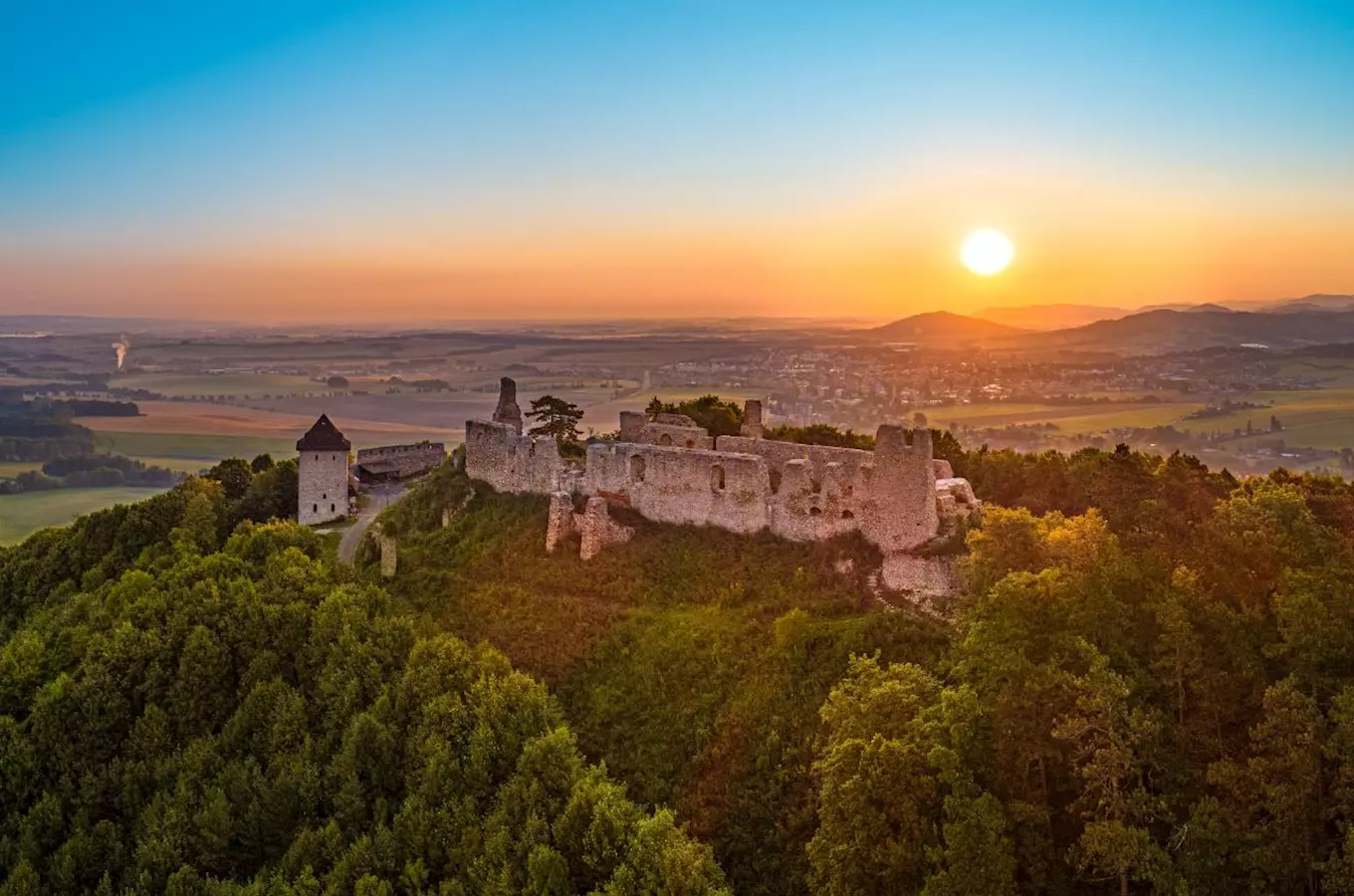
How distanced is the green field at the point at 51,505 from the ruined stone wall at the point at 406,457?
41.7 metres

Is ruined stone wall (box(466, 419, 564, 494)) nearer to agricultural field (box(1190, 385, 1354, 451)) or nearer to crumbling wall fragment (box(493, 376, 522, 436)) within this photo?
crumbling wall fragment (box(493, 376, 522, 436))

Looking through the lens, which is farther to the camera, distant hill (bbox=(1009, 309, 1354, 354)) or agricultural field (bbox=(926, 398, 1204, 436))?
distant hill (bbox=(1009, 309, 1354, 354))

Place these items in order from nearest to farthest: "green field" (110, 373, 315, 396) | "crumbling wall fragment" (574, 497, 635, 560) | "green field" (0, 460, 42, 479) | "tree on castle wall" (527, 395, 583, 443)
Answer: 1. "crumbling wall fragment" (574, 497, 635, 560)
2. "tree on castle wall" (527, 395, 583, 443)
3. "green field" (0, 460, 42, 479)
4. "green field" (110, 373, 315, 396)

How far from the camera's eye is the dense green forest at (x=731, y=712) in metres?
21.8

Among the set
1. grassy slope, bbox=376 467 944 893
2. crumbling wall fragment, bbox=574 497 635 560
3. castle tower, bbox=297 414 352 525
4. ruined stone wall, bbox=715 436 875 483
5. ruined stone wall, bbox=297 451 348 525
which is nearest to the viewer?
grassy slope, bbox=376 467 944 893

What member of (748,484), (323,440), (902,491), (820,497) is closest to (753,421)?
(748,484)

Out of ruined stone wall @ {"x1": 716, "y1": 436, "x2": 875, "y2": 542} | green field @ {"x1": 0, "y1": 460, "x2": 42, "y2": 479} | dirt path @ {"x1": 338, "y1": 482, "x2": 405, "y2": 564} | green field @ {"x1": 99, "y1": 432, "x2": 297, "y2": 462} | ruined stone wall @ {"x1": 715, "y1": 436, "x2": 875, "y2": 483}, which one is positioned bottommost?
green field @ {"x1": 0, "y1": 460, "x2": 42, "y2": 479}

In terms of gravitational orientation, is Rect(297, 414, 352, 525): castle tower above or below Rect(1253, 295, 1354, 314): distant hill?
below

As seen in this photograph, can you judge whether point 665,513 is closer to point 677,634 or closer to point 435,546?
point 677,634

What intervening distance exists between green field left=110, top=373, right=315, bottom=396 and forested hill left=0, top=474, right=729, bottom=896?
116629mm

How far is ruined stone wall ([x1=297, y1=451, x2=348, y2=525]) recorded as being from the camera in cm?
5278

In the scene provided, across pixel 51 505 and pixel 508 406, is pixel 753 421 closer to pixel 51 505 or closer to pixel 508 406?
pixel 508 406

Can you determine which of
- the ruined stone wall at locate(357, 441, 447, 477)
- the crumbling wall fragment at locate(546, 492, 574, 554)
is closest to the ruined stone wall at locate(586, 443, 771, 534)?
the crumbling wall fragment at locate(546, 492, 574, 554)

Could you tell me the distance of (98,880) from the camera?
94.3 feet
